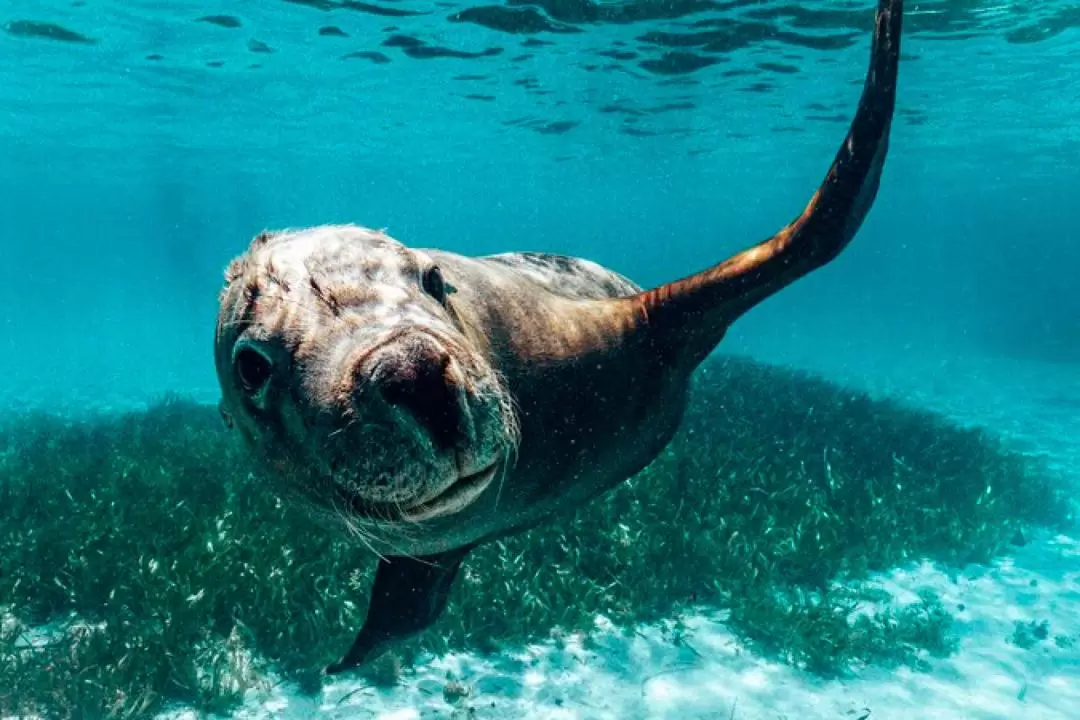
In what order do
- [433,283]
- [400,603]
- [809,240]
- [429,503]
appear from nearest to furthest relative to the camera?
[429,503] < [433,283] < [809,240] < [400,603]

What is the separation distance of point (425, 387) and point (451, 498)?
33 cm

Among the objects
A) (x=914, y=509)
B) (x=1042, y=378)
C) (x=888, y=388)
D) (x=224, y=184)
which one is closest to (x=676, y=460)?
(x=914, y=509)

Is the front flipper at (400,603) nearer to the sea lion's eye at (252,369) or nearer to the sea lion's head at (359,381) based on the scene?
the sea lion's head at (359,381)

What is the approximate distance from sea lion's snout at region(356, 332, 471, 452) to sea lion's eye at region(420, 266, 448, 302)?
68 cm

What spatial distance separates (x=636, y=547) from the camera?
324 inches

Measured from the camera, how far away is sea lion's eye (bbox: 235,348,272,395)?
6.93 feet

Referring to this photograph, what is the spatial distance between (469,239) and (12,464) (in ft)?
320

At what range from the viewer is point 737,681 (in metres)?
7.05

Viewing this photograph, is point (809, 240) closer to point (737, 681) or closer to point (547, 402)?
point (547, 402)

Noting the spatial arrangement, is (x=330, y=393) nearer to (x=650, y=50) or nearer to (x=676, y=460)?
(x=676, y=460)

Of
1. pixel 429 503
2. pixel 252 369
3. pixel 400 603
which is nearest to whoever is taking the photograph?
pixel 429 503

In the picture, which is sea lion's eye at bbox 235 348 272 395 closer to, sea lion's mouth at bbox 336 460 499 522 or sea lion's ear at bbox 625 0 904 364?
sea lion's mouth at bbox 336 460 499 522

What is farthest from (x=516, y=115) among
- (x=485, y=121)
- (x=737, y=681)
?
(x=737, y=681)

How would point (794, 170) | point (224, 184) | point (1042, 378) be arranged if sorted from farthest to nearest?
1. point (224, 184)
2. point (794, 170)
3. point (1042, 378)
